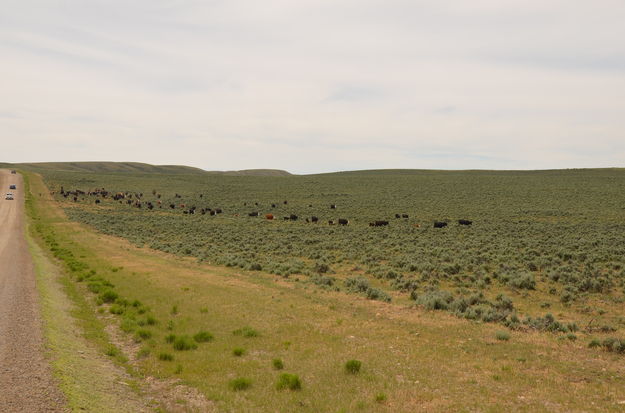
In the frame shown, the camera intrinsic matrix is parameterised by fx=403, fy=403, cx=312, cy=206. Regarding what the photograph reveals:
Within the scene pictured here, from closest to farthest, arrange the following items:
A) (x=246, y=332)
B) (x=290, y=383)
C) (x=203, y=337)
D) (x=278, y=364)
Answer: (x=290, y=383), (x=278, y=364), (x=203, y=337), (x=246, y=332)

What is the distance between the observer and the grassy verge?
8008mm

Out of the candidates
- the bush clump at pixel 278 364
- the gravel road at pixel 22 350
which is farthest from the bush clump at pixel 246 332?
the gravel road at pixel 22 350

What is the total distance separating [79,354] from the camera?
34.3 ft

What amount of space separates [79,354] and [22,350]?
1.26m

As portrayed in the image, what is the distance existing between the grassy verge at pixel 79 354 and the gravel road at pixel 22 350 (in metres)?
0.24

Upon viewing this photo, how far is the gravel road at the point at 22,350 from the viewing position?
745cm

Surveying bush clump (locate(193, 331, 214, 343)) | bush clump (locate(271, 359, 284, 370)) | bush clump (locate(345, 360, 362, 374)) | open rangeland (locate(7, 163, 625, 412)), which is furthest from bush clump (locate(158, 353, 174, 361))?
bush clump (locate(345, 360, 362, 374))

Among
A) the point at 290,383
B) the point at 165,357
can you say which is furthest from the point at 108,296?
the point at 290,383

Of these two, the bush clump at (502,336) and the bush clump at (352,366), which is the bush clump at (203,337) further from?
the bush clump at (502,336)

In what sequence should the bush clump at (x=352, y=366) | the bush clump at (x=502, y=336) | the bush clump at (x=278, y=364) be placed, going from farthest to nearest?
the bush clump at (x=502, y=336) → the bush clump at (x=278, y=364) → the bush clump at (x=352, y=366)

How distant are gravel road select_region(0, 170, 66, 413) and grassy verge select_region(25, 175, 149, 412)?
9.4 inches

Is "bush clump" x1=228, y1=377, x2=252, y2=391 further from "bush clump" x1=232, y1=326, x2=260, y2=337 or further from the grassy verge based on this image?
"bush clump" x1=232, y1=326, x2=260, y2=337

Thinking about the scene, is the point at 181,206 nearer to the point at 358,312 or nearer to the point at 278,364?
the point at 358,312

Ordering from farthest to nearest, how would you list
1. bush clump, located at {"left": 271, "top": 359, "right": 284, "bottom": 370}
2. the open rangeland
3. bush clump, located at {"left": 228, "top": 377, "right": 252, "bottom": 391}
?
1. bush clump, located at {"left": 271, "top": 359, "right": 284, "bottom": 370}
2. bush clump, located at {"left": 228, "top": 377, "right": 252, "bottom": 391}
3. the open rangeland
